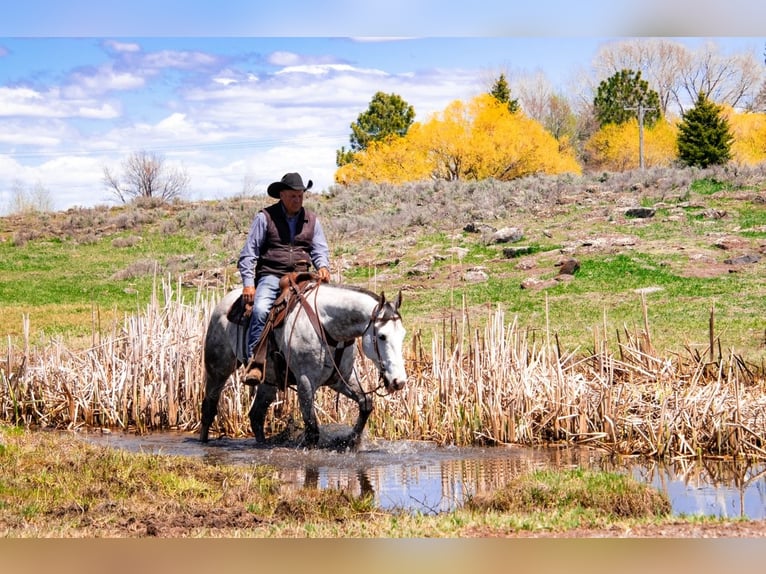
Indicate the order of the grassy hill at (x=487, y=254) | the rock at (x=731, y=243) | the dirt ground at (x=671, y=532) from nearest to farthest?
the dirt ground at (x=671, y=532)
the grassy hill at (x=487, y=254)
the rock at (x=731, y=243)

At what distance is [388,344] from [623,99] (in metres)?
43.0

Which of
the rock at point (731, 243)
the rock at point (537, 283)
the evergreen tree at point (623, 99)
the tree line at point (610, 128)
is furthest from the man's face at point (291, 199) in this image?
the evergreen tree at point (623, 99)

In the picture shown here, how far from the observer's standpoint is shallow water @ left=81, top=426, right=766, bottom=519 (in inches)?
362

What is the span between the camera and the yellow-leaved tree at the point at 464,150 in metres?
41.8

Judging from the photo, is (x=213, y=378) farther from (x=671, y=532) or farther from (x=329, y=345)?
(x=671, y=532)

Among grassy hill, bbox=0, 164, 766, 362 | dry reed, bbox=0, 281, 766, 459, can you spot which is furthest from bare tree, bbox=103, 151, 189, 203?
dry reed, bbox=0, 281, 766, 459

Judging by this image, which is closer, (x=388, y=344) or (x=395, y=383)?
(x=395, y=383)

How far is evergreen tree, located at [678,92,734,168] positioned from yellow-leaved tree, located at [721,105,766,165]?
4.00ft

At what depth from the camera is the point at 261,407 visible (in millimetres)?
11844

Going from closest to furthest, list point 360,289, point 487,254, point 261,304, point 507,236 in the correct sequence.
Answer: point 360,289, point 261,304, point 487,254, point 507,236

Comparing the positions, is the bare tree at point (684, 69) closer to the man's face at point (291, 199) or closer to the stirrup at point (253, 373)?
the man's face at point (291, 199)

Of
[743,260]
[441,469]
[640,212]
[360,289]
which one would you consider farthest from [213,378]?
[640,212]

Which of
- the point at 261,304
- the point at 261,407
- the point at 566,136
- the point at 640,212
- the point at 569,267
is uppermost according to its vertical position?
the point at 566,136

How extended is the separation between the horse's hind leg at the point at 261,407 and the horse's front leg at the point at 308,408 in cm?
69
